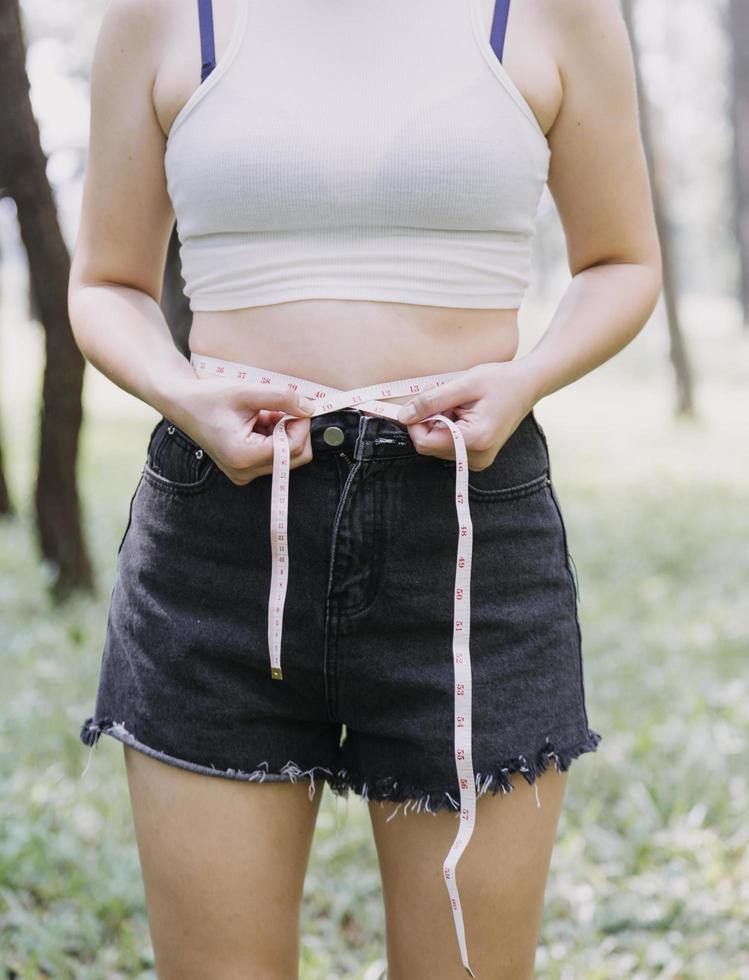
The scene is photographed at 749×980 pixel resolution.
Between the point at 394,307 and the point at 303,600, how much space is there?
0.38 metres

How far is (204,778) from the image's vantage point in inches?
56.6

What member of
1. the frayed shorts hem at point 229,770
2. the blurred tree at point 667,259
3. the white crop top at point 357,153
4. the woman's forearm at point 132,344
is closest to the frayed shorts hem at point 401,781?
the frayed shorts hem at point 229,770

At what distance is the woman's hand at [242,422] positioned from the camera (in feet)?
4.25

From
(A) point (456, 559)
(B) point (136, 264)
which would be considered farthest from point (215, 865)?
(B) point (136, 264)

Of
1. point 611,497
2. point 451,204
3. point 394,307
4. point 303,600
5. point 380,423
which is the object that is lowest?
point 611,497

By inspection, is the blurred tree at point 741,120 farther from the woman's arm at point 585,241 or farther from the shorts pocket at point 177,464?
the shorts pocket at point 177,464

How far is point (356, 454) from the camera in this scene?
4.45 feet

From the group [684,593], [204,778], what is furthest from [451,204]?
[684,593]

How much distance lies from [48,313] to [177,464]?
12.0ft

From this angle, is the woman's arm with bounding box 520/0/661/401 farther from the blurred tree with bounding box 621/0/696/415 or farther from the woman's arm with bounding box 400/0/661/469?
the blurred tree with bounding box 621/0/696/415

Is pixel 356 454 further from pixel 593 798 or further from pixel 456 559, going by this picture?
pixel 593 798

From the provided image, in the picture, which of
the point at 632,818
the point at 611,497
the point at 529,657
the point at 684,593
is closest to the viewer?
the point at 529,657

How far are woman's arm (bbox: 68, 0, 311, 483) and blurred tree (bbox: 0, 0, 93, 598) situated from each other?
10.7ft

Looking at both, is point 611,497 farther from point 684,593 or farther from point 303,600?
point 303,600
